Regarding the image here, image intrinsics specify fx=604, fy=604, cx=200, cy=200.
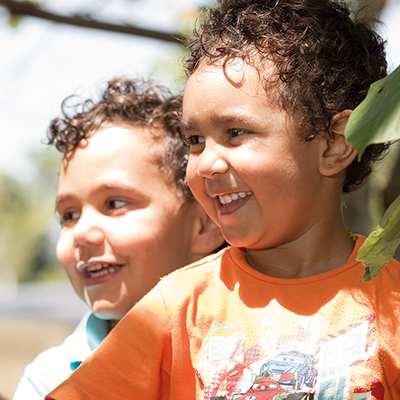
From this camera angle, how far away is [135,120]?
8.64 feet

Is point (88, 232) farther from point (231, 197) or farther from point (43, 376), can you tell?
point (231, 197)

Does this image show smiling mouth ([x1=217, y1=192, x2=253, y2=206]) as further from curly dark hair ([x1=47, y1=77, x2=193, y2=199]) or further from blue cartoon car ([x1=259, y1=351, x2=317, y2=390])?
curly dark hair ([x1=47, y1=77, x2=193, y2=199])

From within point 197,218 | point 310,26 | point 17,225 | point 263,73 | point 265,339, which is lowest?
point 17,225

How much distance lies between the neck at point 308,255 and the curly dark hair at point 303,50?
331mm

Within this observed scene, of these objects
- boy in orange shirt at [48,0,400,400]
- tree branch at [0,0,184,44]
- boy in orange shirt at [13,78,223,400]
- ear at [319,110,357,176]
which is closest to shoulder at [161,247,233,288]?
boy in orange shirt at [48,0,400,400]

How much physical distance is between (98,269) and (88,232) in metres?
0.18

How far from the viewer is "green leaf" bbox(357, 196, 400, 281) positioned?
1286 mm

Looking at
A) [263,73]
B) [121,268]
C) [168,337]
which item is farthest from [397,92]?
[121,268]

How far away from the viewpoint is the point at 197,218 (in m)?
2.59

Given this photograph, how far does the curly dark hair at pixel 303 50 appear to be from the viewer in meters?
1.78

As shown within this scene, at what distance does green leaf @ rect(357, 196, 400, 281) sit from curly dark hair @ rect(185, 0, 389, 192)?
1.72 ft

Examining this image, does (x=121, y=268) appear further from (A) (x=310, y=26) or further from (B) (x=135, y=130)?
(A) (x=310, y=26)

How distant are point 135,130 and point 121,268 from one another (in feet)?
1.97

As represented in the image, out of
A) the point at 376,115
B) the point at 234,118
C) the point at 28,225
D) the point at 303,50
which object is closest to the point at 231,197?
the point at 234,118
